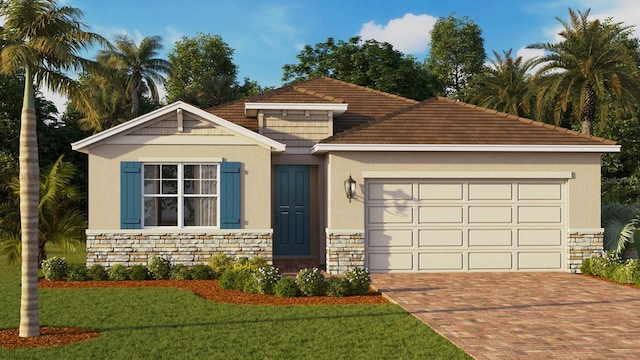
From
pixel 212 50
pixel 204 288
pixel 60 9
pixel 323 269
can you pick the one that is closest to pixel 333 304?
pixel 204 288

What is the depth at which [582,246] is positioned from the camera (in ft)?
50.2

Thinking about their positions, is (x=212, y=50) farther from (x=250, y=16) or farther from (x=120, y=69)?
(x=250, y=16)

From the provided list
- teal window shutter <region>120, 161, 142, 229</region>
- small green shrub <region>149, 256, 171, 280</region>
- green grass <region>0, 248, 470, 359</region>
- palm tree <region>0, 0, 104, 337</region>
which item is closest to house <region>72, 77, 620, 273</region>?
teal window shutter <region>120, 161, 142, 229</region>

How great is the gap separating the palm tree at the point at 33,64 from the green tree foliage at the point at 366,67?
1082 inches

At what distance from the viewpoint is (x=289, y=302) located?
11312 mm

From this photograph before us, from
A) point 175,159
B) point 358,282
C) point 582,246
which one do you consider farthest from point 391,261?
point 175,159

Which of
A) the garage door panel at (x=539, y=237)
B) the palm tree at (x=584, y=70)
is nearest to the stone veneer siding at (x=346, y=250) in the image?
the garage door panel at (x=539, y=237)

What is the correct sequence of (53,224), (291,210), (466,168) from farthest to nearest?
(291,210) → (53,224) → (466,168)

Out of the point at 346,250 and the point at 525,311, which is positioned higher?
the point at 346,250

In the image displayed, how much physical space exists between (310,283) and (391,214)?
3864 millimetres

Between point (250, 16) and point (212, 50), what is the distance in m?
29.7

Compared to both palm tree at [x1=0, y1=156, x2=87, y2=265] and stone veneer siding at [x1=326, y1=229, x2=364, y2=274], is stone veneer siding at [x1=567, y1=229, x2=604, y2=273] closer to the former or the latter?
stone veneer siding at [x1=326, y1=229, x2=364, y2=274]

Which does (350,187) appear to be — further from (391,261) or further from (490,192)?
(490,192)

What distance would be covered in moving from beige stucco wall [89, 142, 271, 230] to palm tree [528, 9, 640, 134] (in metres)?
17.8
